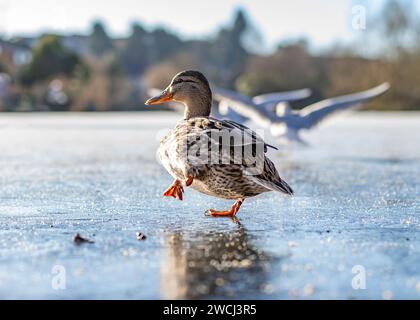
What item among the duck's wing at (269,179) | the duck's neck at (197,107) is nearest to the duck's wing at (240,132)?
the duck's wing at (269,179)

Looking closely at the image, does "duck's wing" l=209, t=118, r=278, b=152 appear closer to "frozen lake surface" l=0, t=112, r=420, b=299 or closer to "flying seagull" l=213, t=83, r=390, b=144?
"frozen lake surface" l=0, t=112, r=420, b=299

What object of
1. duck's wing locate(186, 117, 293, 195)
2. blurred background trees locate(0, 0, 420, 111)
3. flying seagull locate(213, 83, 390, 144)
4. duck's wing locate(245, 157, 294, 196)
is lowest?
duck's wing locate(245, 157, 294, 196)

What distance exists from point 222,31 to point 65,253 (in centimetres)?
6004

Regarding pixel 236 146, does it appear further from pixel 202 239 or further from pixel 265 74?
pixel 265 74

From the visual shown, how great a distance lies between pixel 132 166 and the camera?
23.5ft

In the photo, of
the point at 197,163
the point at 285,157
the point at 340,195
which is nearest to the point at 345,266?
the point at 197,163

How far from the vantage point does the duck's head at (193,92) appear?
4.59 metres

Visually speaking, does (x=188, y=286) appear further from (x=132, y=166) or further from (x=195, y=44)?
(x=195, y=44)

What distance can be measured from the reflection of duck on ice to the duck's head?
139cm

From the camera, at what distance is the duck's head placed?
4590mm

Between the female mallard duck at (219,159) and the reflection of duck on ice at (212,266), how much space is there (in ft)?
1.23

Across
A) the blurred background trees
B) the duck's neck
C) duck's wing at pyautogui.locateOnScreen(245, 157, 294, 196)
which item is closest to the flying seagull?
the duck's neck

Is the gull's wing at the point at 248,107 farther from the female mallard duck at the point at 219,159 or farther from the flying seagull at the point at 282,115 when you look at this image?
the female mallard duck at the point at 219,159

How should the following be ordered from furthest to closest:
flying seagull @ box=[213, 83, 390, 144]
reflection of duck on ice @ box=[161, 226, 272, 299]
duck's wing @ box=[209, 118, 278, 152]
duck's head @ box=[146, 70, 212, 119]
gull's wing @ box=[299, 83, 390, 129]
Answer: gull's wing @ box=[299, 83, 390, 129], flying seagull @ box=[213, 83, 390, 144], duck's head @ box=[146, 70, 212, 119], duck's wing @ box=[209, 118, 278, 152], reflection of duck on ice @ box=[161, 226, 272, 299]
